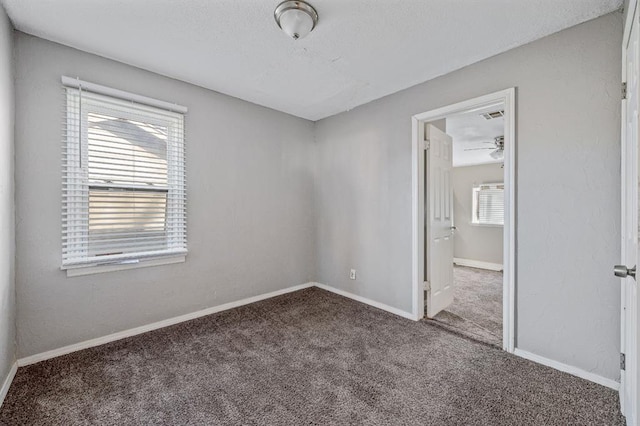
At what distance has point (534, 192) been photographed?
210cm

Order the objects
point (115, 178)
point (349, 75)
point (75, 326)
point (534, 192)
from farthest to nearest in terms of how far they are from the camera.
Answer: point (349, 75) → point (115, 178) → point (75, 326) → point (534, 192)

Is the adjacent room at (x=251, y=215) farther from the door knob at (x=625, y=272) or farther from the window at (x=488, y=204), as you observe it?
the window at (x=488, y=204)

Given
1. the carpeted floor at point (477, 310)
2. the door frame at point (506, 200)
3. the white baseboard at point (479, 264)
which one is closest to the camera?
the door frame at point (506, 200)

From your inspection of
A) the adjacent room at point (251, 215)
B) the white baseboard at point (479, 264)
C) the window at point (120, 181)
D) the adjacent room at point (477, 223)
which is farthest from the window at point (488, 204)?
the window at point (120, 181)

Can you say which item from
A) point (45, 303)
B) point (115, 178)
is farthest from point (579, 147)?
point (45, 303)

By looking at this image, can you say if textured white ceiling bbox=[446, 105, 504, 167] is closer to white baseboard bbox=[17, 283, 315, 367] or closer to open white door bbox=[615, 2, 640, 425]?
open white door bbox=[615, 2, 640, 425]

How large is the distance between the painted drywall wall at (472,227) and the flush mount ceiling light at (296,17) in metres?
4.76

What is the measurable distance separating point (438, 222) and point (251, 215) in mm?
2158

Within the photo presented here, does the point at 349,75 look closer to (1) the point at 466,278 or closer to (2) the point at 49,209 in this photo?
(2) the point at 49,209

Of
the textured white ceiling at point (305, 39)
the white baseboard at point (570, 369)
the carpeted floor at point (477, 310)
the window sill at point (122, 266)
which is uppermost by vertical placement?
the textured white ceiling at point (305, 39)

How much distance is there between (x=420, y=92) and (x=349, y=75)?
0.75m

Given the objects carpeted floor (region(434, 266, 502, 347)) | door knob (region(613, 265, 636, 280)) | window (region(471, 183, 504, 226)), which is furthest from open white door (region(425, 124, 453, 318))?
window (region(471, 183, 504, 226))

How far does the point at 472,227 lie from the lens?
6.14 metres

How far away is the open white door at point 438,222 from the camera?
2.93 meters
